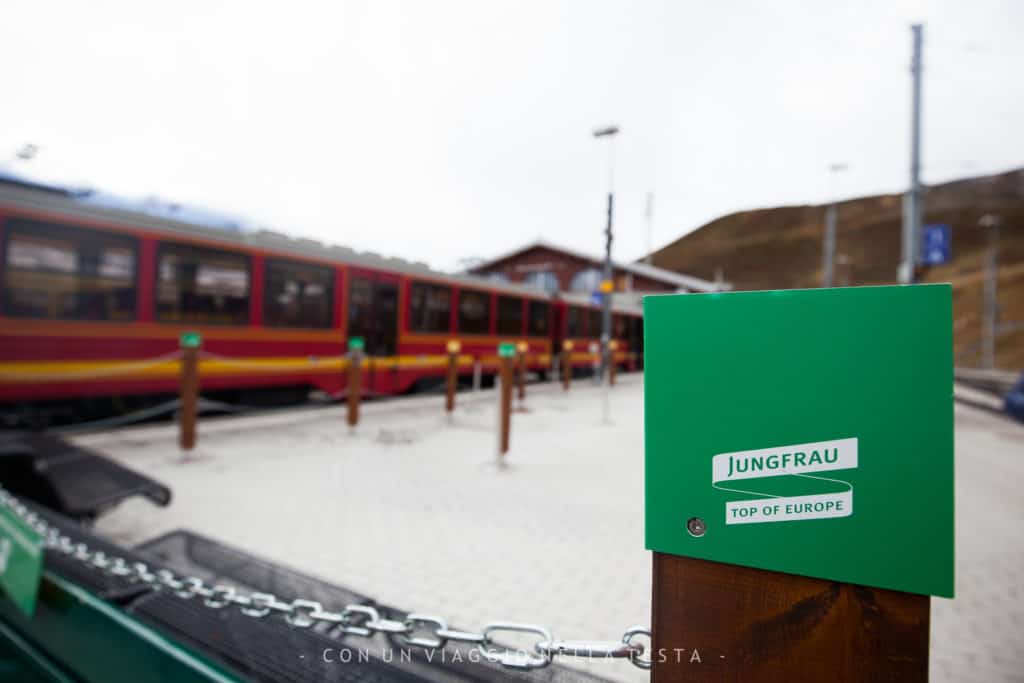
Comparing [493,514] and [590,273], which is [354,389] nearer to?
[493,514]

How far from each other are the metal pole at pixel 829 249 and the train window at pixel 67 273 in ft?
22.2

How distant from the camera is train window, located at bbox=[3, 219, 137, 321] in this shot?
4965mm

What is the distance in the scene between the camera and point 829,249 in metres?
0.78

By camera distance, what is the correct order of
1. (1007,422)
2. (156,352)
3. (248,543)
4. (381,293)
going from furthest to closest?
1. (381,293)
2. (156,352)
3. (248,543)
4. (1007,422)

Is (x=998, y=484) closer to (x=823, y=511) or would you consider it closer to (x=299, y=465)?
(x=823, y=511)

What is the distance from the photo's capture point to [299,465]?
4.47m

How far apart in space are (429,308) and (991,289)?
8.91 metres

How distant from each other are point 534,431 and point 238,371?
420 cm

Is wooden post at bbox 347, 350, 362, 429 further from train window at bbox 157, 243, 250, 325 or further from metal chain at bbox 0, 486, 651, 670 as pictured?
metal chain at bbox 0, 486, 651, 670

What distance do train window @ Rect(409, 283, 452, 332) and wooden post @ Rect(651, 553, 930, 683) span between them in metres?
8.73

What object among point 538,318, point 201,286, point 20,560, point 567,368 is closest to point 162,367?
point 201,286

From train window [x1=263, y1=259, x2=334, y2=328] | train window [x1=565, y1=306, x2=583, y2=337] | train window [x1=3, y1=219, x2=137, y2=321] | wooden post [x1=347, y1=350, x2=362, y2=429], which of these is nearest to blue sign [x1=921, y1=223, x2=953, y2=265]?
wooden post [x1=347, y1=350, x2=362, y2=429]

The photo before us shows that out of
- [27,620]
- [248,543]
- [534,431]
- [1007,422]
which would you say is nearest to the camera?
[1007,422]

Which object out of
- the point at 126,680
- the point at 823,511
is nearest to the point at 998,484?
the point at 823,511
